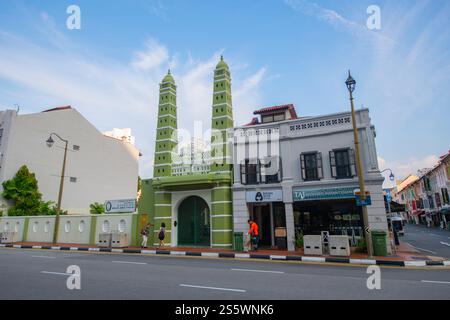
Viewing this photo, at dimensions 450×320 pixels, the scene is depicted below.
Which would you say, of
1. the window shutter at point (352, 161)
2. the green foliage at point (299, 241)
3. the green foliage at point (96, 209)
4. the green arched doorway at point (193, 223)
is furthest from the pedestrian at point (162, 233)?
the green foliage at point (96, 209)

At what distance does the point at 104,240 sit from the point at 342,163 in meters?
17.1

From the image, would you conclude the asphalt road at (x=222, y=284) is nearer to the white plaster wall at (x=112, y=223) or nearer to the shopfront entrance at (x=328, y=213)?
the shopfront entrance at (x=328, y=213)

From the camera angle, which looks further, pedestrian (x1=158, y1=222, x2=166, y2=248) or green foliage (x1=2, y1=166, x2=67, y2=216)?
green foliage (x1=2, y1=166, x2=67, y2=216)

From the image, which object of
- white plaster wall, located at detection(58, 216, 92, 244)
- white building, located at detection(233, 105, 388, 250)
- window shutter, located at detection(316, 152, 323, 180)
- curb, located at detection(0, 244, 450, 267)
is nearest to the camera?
curb, located at detection(0, 244, 450, 267)

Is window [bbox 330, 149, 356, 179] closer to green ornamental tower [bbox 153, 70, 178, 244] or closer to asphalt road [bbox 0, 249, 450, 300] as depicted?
asphalt road [bbox 0, 249, 450, 300]

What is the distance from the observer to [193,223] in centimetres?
1942

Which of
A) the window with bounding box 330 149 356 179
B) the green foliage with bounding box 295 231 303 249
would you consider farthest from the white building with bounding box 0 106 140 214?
the window with bounding box 330 149 356 179

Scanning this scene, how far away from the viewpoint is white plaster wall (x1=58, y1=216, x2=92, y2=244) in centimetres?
2247

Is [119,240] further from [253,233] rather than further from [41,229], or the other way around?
[41,229]

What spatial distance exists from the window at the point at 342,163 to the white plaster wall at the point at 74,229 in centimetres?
1872

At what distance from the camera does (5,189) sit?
98.8 feet

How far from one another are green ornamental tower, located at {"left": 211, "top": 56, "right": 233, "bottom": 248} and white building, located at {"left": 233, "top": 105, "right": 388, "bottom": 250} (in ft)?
1.74

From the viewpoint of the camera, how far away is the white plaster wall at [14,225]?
2659 centimetres

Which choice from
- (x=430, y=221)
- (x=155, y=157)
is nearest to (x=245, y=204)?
(x=155, y=157)
